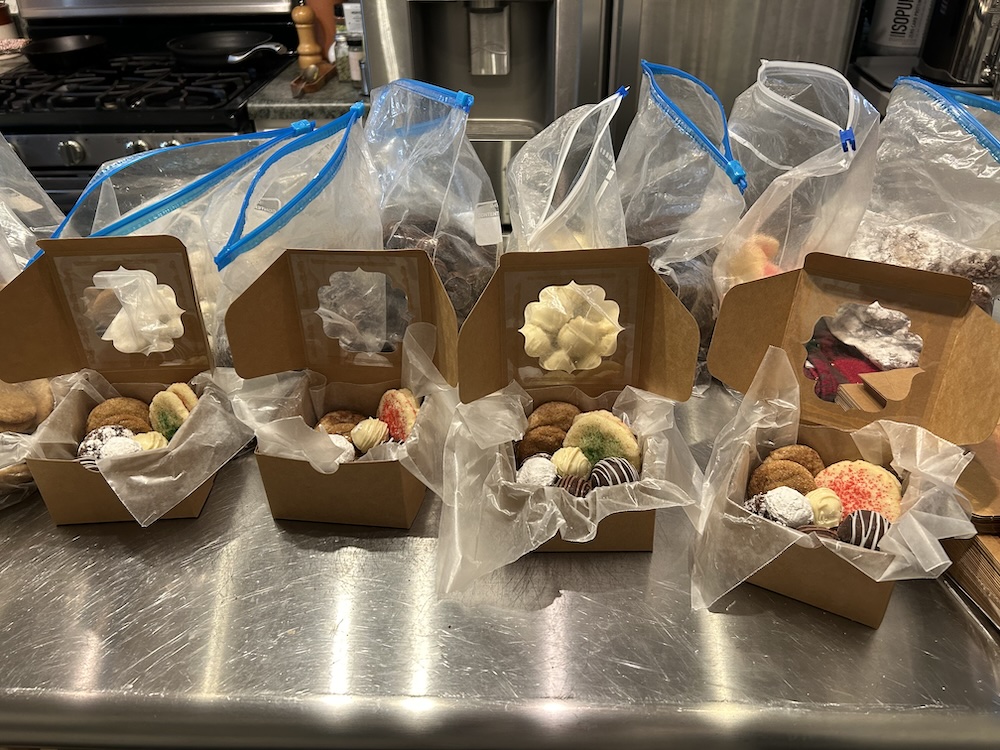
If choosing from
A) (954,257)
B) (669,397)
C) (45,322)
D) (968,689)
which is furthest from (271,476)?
(954,257)

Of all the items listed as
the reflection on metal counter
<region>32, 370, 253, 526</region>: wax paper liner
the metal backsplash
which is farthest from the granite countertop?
<region>32, 370, 253, 526</region>: wax paper liner

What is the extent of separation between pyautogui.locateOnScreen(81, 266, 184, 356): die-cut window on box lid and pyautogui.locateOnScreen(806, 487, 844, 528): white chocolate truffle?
75 cm

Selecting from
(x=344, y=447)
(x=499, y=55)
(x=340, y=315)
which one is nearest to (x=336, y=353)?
(x=340, y=315)

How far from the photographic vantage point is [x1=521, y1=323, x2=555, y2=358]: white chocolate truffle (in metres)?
0.83

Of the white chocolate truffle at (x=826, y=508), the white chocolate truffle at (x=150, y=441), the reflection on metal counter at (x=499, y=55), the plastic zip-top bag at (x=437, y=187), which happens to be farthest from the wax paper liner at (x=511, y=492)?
the reflection on metal counter at (x=499, y=55)

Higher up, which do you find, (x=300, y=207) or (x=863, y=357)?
(x=300, y=207)

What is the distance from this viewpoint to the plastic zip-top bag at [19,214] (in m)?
1.03

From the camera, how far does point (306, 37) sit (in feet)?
8.07

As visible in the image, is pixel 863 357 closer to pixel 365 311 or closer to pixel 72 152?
pixel 365 311

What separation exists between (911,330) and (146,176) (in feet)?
3.40

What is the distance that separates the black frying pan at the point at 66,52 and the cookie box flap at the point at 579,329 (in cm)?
241

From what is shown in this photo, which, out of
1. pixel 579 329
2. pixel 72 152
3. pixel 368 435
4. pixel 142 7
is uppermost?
pixel 142 7

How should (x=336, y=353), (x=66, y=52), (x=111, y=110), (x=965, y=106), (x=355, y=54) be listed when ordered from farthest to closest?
A: (x=66, y=52), (x=355, y=54), (x=111, y=110), (x=965, y=106), (x=336, y=353)

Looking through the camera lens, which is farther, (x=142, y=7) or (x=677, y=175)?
(x=142, y=7)
